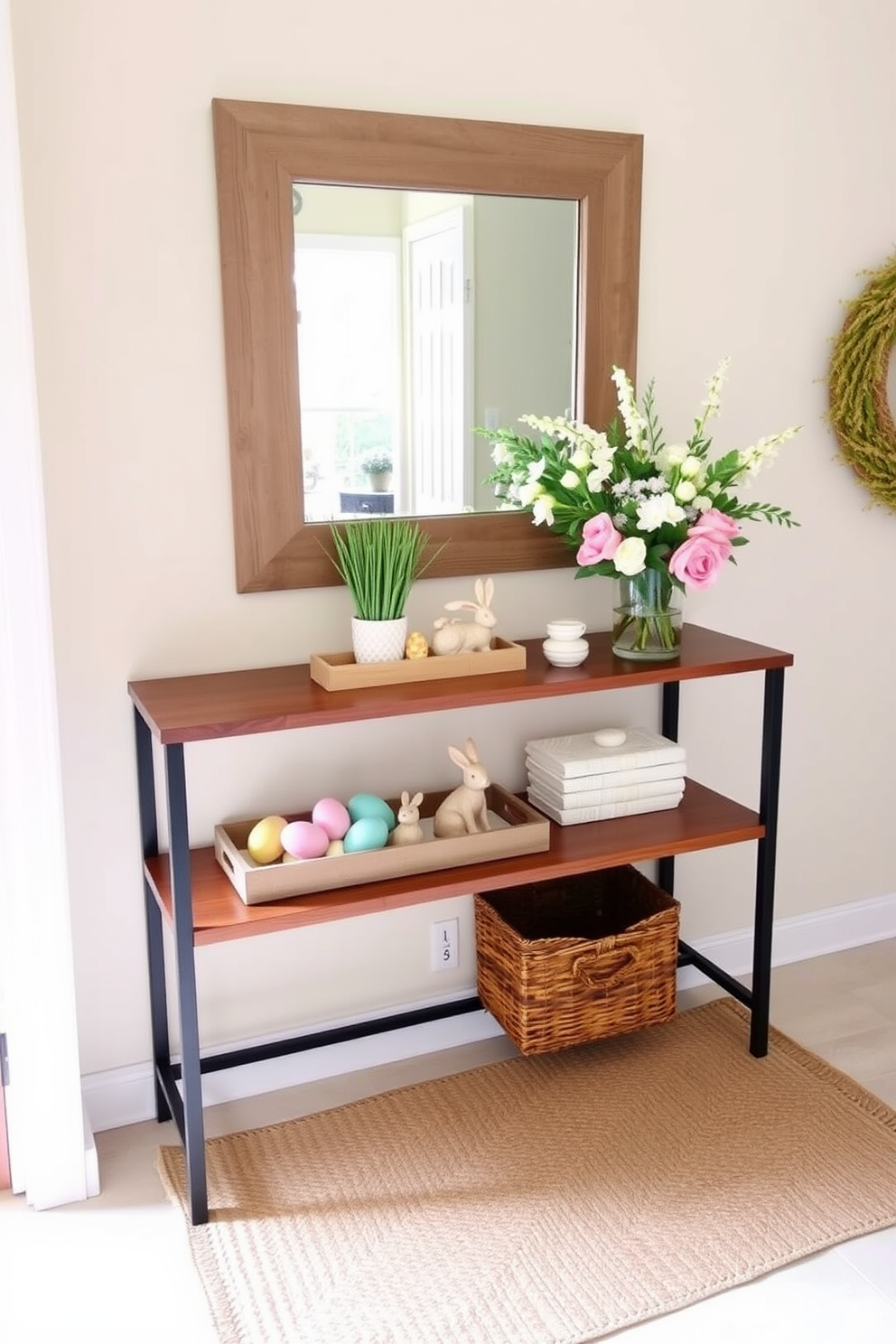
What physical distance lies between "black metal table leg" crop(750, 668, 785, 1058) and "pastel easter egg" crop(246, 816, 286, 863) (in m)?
0.89

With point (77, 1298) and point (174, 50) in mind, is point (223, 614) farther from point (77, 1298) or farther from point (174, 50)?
point (77, 1298)

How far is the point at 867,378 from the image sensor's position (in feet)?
8.18

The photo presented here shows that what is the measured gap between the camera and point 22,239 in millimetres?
1691

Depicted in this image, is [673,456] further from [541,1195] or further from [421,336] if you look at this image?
[541,1195]

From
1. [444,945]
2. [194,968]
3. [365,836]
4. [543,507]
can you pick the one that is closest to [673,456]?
[543,507]

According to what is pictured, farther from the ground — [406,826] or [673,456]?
[673,456]

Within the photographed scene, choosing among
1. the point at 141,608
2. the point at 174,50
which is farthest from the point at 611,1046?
the point at 174,50

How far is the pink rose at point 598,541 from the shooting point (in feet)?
6.77

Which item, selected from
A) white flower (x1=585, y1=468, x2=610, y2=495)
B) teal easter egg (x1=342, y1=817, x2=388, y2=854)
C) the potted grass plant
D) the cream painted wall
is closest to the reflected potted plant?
the potted grass plant

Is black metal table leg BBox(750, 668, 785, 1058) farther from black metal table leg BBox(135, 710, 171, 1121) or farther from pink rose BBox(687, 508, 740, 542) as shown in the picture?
black metal table leg BBox(135, 710, 171, 1121)

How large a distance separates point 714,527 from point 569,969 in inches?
32.4

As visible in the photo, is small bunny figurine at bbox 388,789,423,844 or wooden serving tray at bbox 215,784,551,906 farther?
small bunny figurine at bbox 388,789,423,844

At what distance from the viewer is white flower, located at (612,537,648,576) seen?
2.04 meters

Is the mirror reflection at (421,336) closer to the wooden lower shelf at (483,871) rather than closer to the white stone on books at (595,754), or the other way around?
the white stone on books at (595,754)
